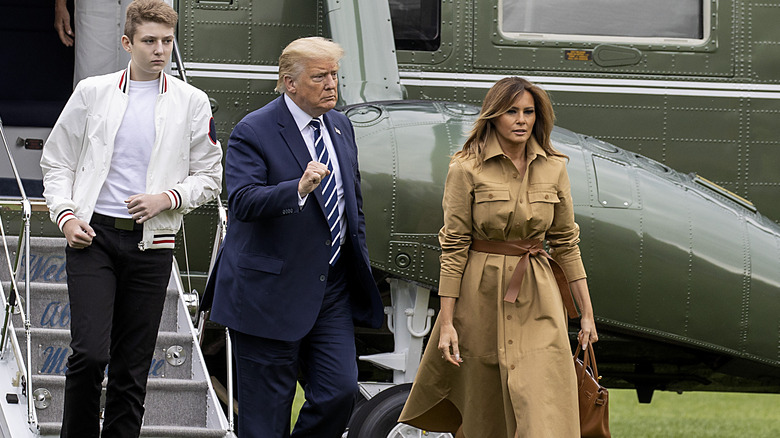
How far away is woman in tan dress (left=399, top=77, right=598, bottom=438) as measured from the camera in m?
4.31

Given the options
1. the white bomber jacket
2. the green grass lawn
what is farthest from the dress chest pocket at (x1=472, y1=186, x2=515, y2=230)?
the green grass lawn

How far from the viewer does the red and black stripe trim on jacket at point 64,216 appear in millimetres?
4301

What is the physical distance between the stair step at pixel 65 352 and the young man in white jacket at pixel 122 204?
1156 mm

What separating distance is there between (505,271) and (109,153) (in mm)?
1653

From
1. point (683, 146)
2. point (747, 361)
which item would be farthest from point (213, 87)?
point (747, 361)

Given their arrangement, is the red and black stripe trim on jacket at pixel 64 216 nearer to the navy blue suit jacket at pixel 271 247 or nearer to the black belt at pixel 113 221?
the black belt at pixel 113 221

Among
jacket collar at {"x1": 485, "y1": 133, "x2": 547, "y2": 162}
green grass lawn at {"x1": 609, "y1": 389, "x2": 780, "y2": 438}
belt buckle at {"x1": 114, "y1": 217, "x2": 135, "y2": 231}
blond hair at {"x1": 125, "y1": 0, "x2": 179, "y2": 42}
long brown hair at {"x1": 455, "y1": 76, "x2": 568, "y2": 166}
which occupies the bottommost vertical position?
green grass lawn at {"x1": 609, "y1": 389, "x2": 780, "y2": 438}

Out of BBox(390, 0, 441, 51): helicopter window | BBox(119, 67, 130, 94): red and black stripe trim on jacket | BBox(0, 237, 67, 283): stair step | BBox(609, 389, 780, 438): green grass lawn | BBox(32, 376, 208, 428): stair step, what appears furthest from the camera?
BBox(609, 389, 780, 438): green grass lawn

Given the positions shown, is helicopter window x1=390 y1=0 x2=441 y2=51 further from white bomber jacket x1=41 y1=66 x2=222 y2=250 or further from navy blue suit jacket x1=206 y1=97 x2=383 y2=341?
navy blue suit jacket x1=206 y1=97 x2=383 y2=341

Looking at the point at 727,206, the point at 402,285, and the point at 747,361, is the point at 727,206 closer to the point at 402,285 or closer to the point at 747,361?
the point at 747,361

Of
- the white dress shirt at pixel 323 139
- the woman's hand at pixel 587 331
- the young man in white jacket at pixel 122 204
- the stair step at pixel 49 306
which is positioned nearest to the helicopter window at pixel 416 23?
Result: the stair step at pixel 49 306

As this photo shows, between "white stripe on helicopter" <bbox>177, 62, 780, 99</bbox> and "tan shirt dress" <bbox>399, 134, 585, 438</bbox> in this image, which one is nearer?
"tan shirt dress" <bbox>399, 134, 585, 438</bbox>

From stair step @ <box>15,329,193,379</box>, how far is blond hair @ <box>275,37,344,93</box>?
2.03 meters

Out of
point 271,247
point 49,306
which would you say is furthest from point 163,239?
point 49,306
